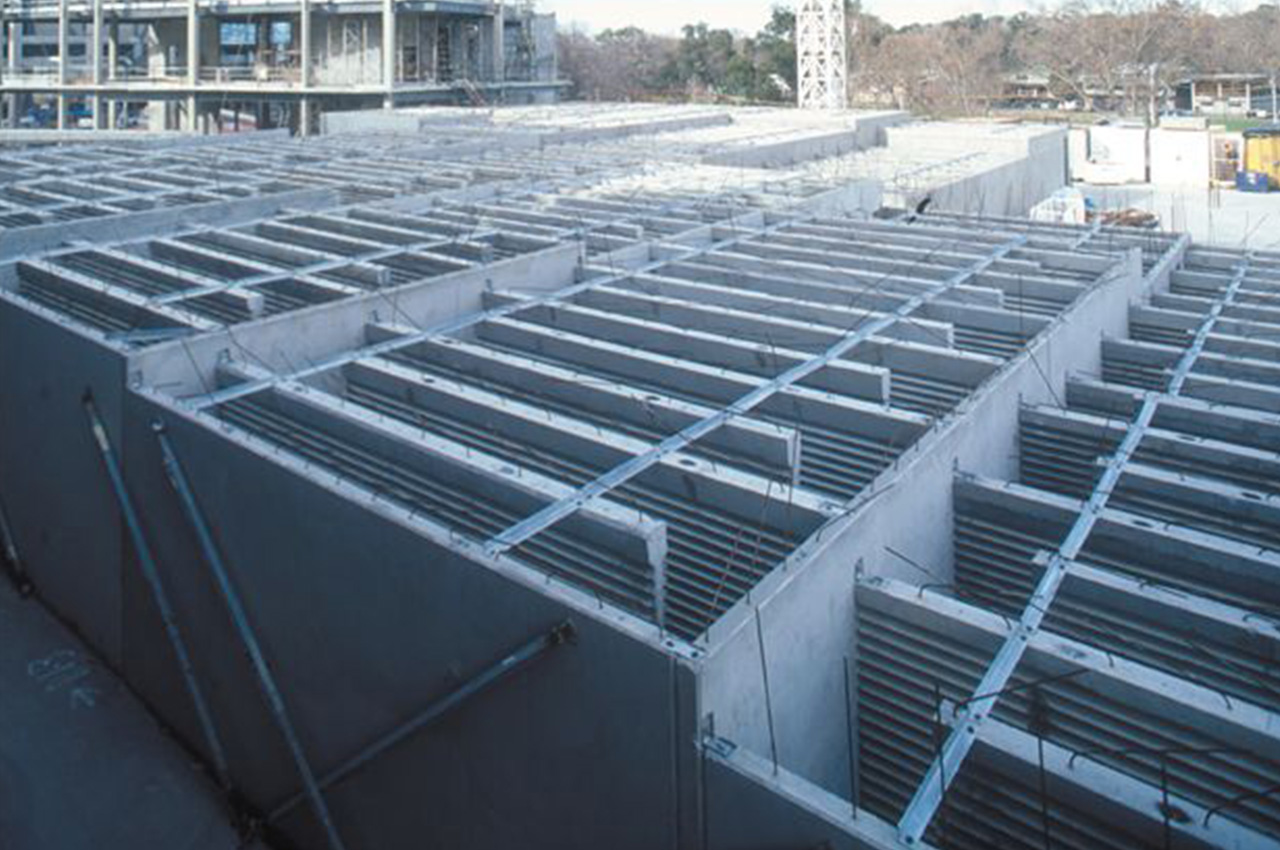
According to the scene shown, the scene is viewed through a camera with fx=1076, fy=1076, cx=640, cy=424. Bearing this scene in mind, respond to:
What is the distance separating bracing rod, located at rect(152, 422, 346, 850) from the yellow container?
41509 millimetres

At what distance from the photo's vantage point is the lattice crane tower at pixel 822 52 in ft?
168

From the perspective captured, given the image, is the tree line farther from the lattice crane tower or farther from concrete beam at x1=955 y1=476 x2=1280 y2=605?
concrete beam at x1=955 y1=476 x2=1280 y2=605

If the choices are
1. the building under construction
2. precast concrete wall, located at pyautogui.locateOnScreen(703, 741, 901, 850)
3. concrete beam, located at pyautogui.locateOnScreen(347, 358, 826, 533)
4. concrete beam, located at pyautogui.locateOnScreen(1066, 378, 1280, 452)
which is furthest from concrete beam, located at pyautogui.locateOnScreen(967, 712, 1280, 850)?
concrete beam, located at pyautogui.locateOnScreen(1066, 378, 1280, 452)

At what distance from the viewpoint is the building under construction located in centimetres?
553

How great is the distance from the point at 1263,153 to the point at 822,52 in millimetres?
20361

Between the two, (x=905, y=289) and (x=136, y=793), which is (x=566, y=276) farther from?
(x=136, y=793)

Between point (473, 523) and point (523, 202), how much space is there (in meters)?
11.5

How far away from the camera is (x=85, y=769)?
955cm

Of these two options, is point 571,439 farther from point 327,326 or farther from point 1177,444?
point 1177,444

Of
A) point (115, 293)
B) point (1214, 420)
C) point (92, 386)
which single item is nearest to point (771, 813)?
point (1214, 420)

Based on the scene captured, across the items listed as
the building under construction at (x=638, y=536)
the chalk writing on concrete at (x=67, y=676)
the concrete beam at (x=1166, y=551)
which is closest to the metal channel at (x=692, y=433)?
the building under construction at (x=638, y=536)

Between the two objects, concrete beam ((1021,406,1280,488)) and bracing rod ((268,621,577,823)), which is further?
concrete beam ((1021,406,1280,488))

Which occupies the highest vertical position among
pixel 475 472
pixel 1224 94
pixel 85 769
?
pixel 1224 94

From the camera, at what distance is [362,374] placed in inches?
386
